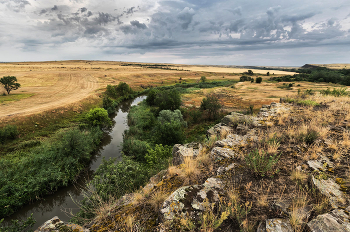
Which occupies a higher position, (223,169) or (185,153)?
(223,169)

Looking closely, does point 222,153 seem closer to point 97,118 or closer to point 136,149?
point 136,149

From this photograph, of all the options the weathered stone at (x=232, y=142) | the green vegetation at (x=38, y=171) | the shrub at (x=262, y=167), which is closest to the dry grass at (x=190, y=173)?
the shrub at (x=262, y=167)

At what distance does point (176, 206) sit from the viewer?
11.9 feet

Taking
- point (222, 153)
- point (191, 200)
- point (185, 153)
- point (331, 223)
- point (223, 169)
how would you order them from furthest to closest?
point (185, 153), point (222, 153), point (223, 169), point (191, 200), point (331, 223)

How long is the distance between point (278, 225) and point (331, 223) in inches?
32.2

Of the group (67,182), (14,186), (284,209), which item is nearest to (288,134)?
(284,209)

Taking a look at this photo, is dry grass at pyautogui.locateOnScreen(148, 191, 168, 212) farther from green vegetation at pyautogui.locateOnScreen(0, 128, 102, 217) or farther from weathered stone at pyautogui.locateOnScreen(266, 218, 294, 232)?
green vegetation at pyautogui.locateOnScreen(0, 128, 102, 217)

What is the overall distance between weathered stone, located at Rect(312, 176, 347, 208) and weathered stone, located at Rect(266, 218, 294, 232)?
108cm

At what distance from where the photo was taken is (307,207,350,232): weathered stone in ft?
8.45

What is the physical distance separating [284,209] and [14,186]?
16.1 meters

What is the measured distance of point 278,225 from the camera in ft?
9.40

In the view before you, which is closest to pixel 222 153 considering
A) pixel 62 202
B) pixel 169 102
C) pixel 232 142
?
pixel 232 142

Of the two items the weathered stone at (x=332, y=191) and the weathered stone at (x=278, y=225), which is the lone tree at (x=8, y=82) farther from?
the weathered stone at (x=332, y=191)

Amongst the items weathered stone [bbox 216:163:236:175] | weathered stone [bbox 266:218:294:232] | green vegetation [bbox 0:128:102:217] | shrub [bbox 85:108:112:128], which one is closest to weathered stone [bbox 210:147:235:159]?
weathered stone [bbox 216:163:236:175]
